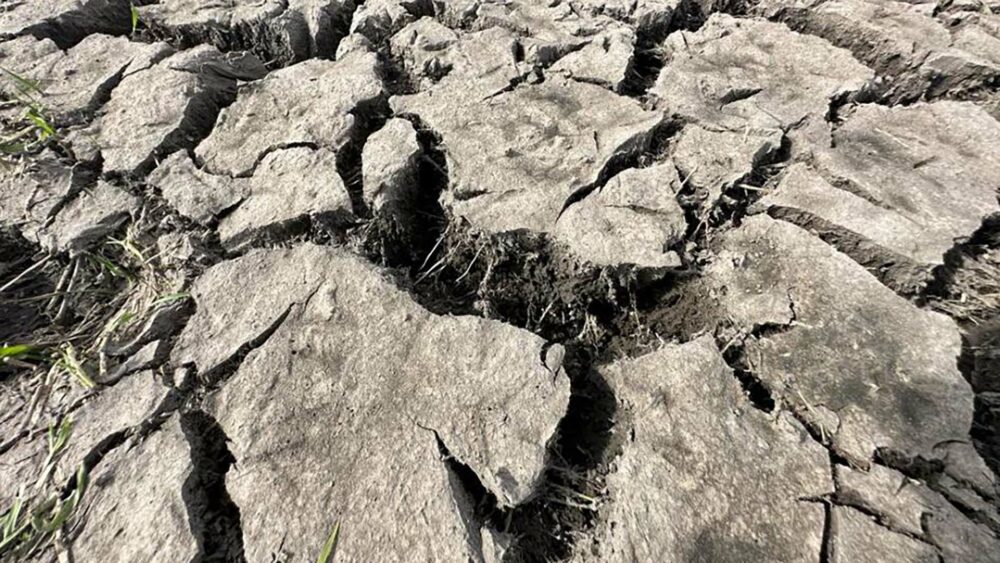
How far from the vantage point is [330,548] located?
947mm

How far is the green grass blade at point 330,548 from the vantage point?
3.08 feet

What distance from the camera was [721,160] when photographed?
4.70ft

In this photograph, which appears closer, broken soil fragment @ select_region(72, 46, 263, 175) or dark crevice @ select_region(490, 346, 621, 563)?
dark crevice @ select_region(490, 346, 621, 563)

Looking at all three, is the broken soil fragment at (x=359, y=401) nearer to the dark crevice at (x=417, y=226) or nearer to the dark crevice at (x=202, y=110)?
the dark crevice at (x=417, y=226)

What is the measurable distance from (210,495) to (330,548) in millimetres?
283

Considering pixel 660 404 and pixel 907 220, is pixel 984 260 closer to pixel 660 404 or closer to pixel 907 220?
pixel 907 220

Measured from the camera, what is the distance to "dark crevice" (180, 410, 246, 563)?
98 centimetres

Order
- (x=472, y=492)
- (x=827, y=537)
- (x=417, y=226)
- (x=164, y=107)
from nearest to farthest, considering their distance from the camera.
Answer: (x=827, y=537)
(x=472, y=492)
(x=417, y=226)
(x=164, y=107)

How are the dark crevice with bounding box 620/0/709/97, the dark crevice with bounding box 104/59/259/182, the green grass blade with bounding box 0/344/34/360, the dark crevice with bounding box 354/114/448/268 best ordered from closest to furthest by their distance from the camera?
the green grass blade with bounding box 0/344/34/360 → the dark crevice with bounding box 354/114/448/268 → the dark crevice with bounding box 104/59/259/182 → the dark crevice with bounding box 620/0/709/97

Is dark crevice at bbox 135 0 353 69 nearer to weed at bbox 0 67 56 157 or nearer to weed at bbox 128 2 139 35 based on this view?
weed at bbox 128 2 139 35

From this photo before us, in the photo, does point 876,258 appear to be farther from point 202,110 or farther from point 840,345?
point 202,110

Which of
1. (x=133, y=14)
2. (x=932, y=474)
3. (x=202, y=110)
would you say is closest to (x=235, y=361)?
(x=202, y=110)

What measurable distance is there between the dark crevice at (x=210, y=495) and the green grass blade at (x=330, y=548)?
0.15 meters

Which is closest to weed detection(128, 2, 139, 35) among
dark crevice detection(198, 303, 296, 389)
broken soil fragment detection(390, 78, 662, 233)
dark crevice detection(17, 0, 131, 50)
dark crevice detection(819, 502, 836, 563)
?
dark crevice detection(17, 0, 131, 50)
